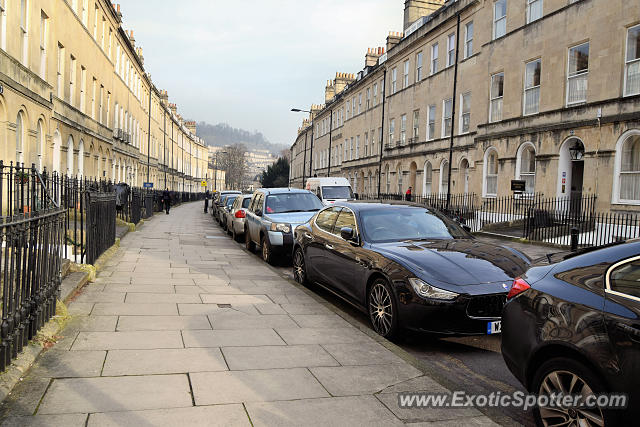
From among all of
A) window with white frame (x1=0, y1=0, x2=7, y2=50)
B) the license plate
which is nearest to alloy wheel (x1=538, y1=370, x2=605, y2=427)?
the license plate

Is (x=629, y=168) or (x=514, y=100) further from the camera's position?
(x=514, y=100)

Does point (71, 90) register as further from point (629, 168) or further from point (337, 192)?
point (629, 168)

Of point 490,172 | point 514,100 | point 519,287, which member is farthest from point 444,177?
point 519,287

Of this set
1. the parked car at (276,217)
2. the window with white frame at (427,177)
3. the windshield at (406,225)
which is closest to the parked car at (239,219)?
the parked car at (276,217)

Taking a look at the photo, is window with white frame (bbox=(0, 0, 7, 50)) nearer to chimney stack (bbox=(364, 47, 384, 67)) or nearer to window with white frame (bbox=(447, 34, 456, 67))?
window with white frame (bbox=(447, 34, 456, 67))

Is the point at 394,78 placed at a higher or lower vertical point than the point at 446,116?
higher

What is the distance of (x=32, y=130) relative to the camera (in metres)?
18.4

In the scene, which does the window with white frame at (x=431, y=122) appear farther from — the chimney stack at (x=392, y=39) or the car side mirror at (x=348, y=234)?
the car side mirror at (x=348, y=234)

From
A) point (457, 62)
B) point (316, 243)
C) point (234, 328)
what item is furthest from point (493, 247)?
point (457, 62)

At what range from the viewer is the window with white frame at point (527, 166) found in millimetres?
21328

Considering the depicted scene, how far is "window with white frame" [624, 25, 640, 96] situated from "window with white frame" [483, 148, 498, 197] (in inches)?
306

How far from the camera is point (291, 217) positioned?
12.0 metres

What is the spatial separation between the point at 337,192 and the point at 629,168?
15.6m

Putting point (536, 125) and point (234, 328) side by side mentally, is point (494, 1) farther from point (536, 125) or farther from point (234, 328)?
point (234, 328)
